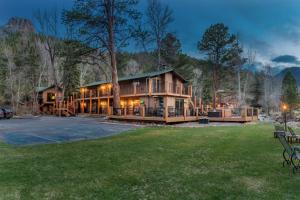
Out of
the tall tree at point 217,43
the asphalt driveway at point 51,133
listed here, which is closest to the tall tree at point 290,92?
the tall tree at point 217,43

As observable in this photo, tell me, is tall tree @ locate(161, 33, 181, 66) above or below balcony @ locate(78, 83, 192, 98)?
above

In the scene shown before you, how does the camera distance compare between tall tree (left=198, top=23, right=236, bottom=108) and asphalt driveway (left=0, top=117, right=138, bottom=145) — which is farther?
tall tree (left=198, top=23, right=236, bottom=108)

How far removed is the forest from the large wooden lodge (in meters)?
2.48

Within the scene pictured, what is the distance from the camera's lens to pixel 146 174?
5352 mm

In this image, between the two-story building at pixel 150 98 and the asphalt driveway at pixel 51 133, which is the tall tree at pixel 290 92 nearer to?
the two-story building at pixel 150 98

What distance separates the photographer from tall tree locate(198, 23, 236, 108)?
113 feet

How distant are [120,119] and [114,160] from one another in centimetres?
1722

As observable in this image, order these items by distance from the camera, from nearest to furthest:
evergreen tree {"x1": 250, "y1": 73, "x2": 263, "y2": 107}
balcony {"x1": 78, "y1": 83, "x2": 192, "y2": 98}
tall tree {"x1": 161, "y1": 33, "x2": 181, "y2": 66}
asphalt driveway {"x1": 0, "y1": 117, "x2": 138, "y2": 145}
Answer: asphalt driveway {"x1": 0, "y1": 117, "x2": 138, "y2": 145}
balcony {"x1": 78, "y1": 83, "x2": 192, "y2": 98}
tall tree {"x1": 161, "y1": 33, "x2": 181, "y2": 66}
evergreen tree {"x1": 250, "y1": 73, "x2": 263, "y2": 107}

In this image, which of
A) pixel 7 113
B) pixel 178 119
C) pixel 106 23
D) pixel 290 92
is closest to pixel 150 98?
pixel 178 119

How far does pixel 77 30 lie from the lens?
25.8 m

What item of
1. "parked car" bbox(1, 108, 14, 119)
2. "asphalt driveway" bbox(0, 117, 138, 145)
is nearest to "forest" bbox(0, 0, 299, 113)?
"parked car" bbox(1, 108, 14, 119)

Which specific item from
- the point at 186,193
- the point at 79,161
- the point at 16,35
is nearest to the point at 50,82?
the point at 16,35

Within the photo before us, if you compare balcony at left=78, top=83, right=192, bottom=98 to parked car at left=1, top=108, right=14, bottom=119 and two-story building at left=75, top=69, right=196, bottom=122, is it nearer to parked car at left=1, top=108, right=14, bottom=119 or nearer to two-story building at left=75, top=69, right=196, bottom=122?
two-story building at left=75, top=69, right=196, bottom=122

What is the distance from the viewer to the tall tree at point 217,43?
113 ft
